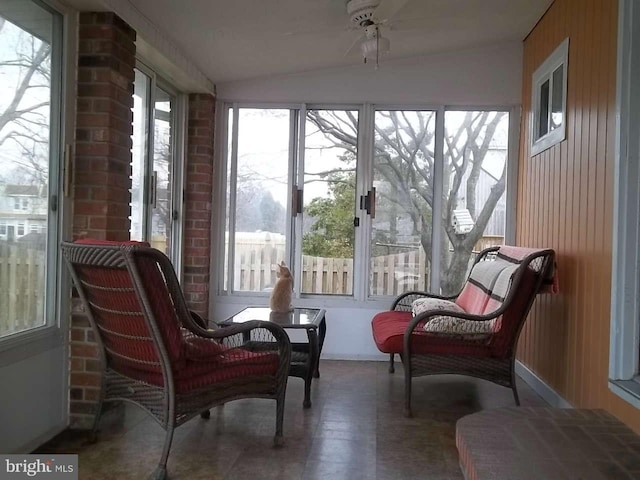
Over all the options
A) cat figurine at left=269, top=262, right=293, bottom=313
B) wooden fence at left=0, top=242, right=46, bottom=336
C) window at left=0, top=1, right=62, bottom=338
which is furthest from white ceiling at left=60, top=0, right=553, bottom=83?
cat figurine at left=269, top=262, right=293, bottom=313

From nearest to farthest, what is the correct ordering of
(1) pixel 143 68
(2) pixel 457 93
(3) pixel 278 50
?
1. (1) pixel 143 68
2. (3) pixel 278 50
3. (2) pixel 457 93

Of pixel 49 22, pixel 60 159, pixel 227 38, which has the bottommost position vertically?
pixel 60 159

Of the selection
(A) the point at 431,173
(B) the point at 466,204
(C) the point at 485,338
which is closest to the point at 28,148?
(C) the point at 485,338

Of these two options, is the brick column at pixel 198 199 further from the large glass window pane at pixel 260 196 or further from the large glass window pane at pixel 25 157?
the large glass window pane at pixel 25 157

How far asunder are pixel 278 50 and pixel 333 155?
3.36ft

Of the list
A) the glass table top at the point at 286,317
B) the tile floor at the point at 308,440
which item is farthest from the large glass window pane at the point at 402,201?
the tile floor at the point at 308,440

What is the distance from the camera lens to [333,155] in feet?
15.1

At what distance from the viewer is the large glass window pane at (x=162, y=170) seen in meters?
3.90

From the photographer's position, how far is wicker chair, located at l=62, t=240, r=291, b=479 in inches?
83.8

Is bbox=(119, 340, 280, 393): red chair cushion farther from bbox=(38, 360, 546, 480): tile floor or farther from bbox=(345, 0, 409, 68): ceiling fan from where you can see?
bbox=(345, 0, 409, 68): ceiling fan

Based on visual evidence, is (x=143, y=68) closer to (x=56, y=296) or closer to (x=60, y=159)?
(x=60, y=159)

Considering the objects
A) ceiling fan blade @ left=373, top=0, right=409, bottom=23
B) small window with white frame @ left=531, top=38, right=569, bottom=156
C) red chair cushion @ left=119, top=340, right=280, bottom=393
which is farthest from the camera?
small window with white frame @ left=531, top=38, right=569, bottom=156

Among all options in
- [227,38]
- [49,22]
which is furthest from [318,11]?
[49,22]

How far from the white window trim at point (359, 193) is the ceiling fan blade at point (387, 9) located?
3.88 ft
